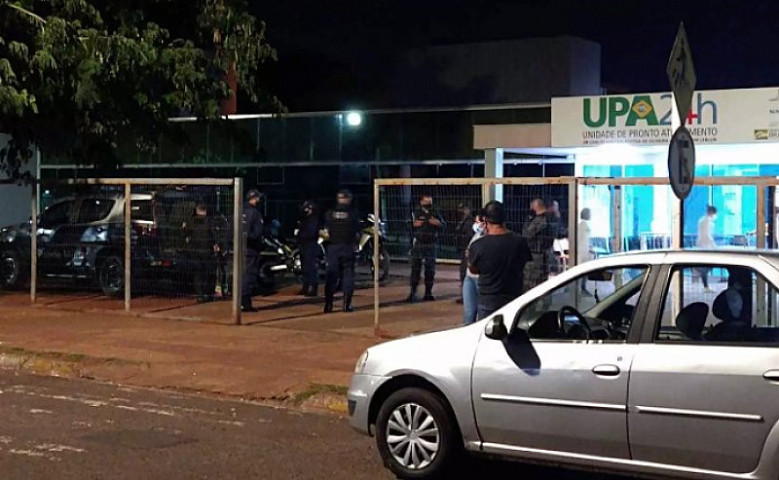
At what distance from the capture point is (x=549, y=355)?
685cm

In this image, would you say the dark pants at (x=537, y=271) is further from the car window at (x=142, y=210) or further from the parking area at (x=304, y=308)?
the car window at (x=142, y=210)

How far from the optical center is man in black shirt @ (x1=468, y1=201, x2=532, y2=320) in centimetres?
1009

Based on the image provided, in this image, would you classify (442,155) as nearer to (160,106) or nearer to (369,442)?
(160,106)

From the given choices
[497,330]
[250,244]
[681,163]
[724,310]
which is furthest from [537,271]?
[250,244]

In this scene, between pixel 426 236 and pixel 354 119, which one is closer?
pixel 426 236

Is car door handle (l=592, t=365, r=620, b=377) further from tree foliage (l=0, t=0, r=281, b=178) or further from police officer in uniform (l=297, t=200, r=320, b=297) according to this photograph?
police officer in uniform (l=297, t=200, r=320, b=297)

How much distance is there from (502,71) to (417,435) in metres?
27.6

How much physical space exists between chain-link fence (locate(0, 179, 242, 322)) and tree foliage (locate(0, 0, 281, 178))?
1160 millimetres

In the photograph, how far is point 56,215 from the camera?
18391mm

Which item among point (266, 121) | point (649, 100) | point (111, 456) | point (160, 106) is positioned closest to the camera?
point (111, 456)

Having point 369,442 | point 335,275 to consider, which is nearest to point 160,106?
point 335,275

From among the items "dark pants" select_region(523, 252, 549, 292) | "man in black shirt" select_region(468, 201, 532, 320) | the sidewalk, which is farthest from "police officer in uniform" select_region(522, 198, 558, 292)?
the sidewalk

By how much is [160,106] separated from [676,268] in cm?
1302

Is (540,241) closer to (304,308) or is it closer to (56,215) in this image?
(304,308)
